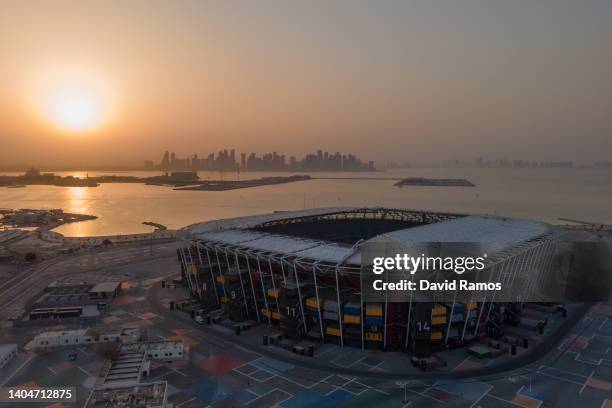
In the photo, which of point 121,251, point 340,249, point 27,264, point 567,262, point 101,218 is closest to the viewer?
point 340,249

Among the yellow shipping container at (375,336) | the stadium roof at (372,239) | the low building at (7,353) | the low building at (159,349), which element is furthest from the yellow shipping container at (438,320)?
the low building at (7,353)

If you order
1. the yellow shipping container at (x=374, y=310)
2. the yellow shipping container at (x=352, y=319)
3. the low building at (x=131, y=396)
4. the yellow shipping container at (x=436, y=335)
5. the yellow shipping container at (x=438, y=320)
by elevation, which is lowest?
the low building at (x=131, y=396)

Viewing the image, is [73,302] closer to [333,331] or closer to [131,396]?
[131,396]

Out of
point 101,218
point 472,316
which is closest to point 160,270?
point 472,316

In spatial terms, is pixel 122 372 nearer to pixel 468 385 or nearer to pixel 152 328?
pixel 152 328

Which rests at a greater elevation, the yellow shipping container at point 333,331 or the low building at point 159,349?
the yellow shipping container at point 333,331

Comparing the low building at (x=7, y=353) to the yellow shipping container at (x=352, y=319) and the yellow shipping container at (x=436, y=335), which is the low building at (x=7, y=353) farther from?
the yellow shipping container at (x=436, y=335)

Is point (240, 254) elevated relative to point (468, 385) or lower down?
elevated

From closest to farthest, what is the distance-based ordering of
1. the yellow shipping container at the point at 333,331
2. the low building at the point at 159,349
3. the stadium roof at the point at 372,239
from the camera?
the low building at the point at 159,349, the yellow shipping container at the point at 333,331, the stadium roof at the point at 372,239
